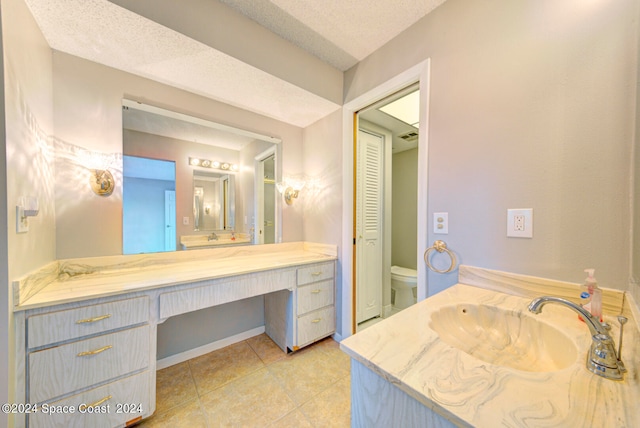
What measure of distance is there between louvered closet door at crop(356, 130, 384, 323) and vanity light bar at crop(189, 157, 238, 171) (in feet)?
4.05

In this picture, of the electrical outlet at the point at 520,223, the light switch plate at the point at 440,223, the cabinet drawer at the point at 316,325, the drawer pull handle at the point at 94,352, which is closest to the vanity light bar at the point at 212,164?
the drawer pull handle at the point at 94,352

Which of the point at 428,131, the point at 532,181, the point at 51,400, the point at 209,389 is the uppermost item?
the point at 428,131

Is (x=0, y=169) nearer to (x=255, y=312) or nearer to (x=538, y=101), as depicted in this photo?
(x=255, y=312)

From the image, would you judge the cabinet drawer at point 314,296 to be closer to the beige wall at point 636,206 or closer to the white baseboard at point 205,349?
the white baseboard at point 205,349

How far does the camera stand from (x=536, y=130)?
101 centimetres

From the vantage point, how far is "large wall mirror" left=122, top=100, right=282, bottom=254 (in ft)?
5.23

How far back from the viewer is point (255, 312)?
214 cm

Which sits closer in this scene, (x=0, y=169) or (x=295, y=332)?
(x=0, y=169)

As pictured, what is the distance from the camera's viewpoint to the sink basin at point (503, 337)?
0.75 metres

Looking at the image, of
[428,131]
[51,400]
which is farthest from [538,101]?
[51,400]

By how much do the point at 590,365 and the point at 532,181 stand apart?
76cm

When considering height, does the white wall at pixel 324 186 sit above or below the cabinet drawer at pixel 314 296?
above

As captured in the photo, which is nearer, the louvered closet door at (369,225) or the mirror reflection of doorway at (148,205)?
the mirror reflection of doorway at (148,205)

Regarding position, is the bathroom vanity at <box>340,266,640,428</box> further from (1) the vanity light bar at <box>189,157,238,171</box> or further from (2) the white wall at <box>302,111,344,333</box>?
(1) the vanity light bar at <box>189,157,238,171</box>
